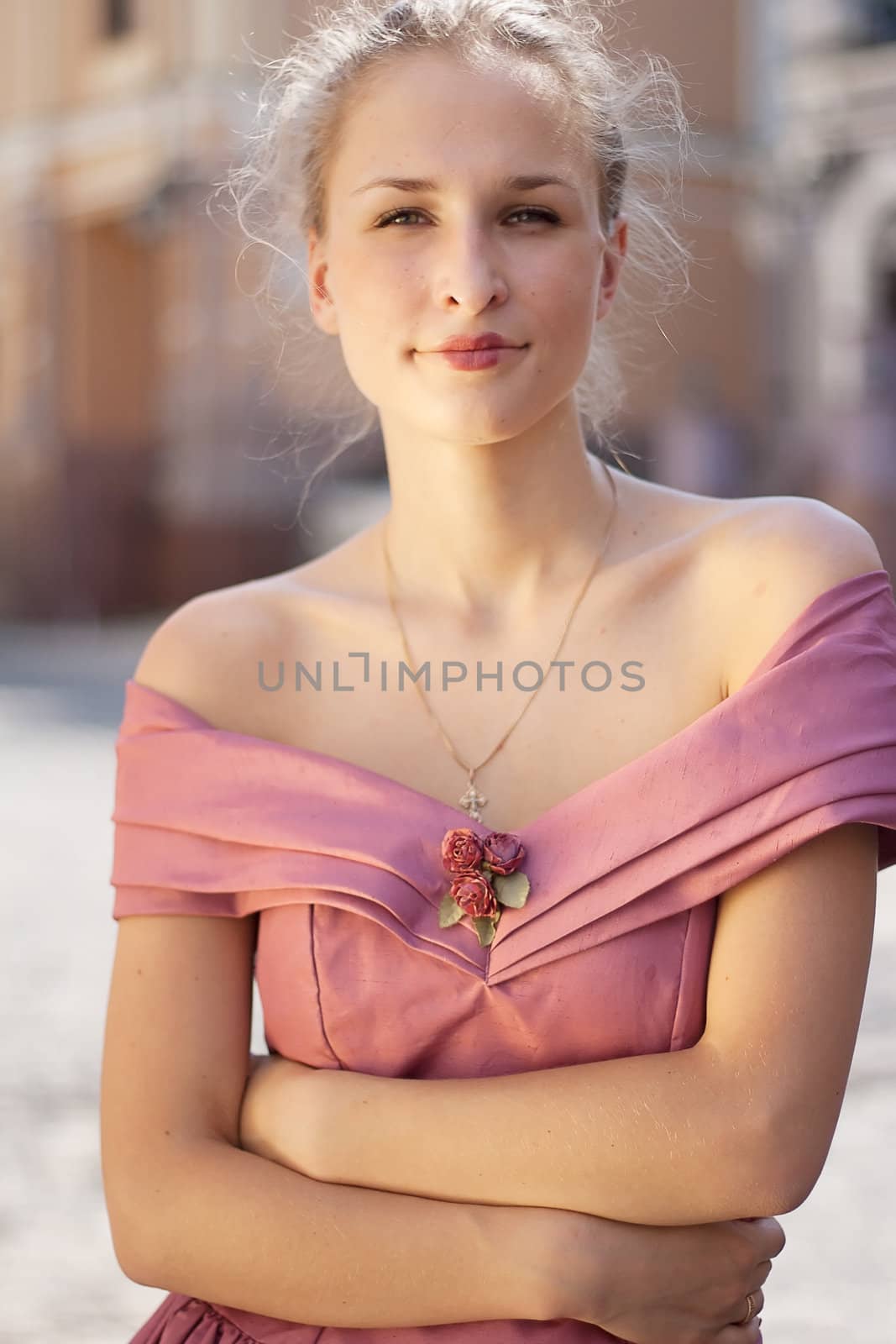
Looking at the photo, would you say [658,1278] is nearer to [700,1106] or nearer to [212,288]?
[700,1106]

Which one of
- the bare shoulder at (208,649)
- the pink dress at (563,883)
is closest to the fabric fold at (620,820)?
the pink dress at (563,883)

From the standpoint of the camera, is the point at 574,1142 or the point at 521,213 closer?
the point at 574,1142

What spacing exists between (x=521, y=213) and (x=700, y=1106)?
80cm

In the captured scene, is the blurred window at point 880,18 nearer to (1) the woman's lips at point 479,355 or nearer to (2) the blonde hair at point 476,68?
(2) the blonde hair at point 476,68

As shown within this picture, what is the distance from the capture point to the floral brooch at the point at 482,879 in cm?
164

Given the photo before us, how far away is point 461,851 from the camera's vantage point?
1.66m

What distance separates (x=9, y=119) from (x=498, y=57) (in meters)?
18.1

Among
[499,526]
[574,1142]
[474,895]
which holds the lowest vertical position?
[574,1142]

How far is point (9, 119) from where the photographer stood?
1856 centimetres

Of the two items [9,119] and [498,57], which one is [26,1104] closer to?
[498,57]

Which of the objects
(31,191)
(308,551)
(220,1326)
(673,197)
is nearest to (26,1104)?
(220,1326)

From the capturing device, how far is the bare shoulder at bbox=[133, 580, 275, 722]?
6.07ft

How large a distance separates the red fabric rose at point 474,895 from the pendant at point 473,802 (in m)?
0.12

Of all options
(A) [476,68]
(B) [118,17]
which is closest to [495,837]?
(A) [476,68]
